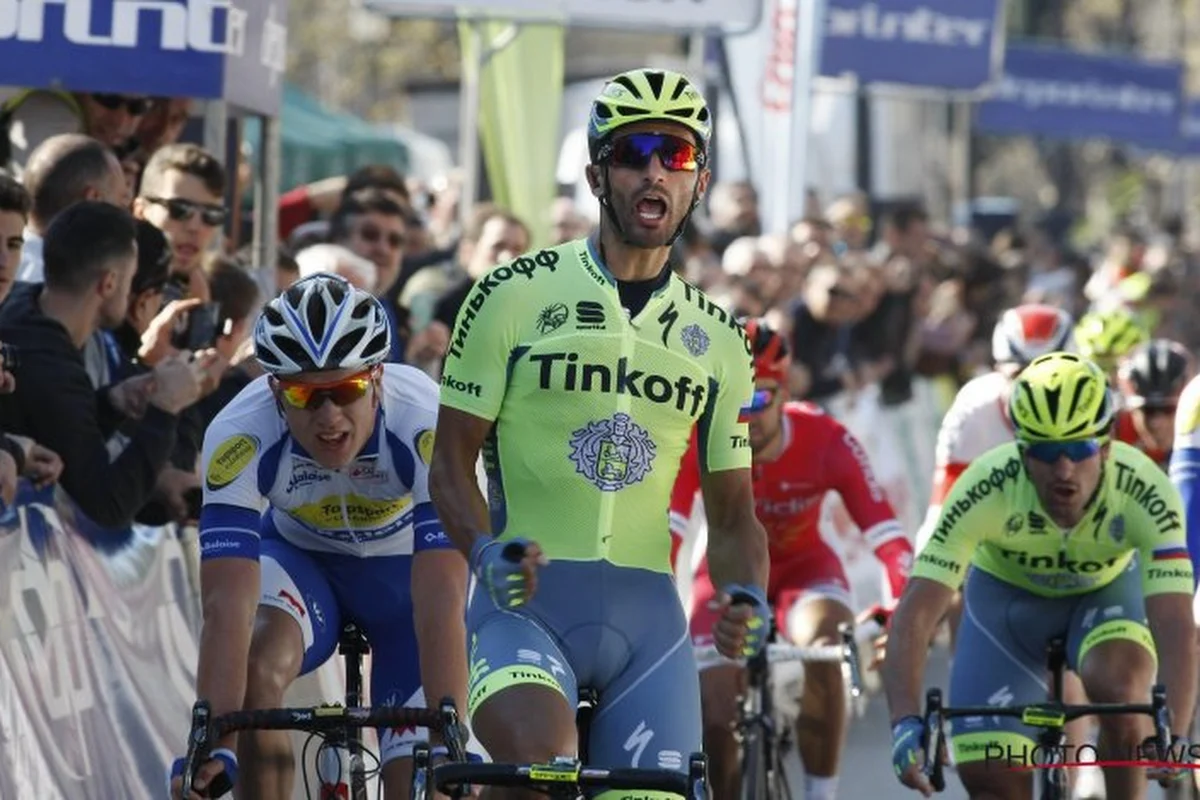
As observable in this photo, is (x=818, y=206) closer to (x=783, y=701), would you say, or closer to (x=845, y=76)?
(x=845, y=76)

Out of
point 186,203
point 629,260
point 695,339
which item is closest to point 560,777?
point 695,339

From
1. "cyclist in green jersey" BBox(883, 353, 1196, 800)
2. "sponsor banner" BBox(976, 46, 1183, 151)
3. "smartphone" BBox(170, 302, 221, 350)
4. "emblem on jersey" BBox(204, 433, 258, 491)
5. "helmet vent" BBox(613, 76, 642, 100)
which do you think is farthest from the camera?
"sponsor banner" BBox(976, 46, 1183, 151)

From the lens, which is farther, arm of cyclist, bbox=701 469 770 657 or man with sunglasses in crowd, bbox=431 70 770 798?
arm of cyclist, bbox=701 469 770 657

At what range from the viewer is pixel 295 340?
262 inches

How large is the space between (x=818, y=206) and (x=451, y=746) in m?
15.8

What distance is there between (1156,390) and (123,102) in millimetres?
4314

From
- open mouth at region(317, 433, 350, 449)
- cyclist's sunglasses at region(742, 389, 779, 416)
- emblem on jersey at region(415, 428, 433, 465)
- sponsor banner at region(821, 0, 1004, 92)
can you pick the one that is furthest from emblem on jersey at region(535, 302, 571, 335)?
sponsor banner at region(821, 0, 1004, 92)

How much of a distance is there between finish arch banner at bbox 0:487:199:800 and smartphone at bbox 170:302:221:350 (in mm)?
632

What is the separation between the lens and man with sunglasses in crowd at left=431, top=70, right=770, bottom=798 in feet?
20.3

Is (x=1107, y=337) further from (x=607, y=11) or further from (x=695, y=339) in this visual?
(x=695, y=339)

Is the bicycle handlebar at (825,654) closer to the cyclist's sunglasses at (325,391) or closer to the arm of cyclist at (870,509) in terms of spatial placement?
the arm of cyclist at (870,509)

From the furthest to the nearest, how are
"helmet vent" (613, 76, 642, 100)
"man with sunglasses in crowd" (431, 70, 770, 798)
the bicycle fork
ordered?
the bicycle fork < "helmet vent" (613, 76, 642, 100) < "man with sunglasses in crowd" (431, 70, 770, 798)

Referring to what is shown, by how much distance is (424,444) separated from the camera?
7.11 meters

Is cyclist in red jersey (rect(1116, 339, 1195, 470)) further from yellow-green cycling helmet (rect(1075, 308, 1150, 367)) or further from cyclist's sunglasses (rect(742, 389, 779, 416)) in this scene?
cyclist's sunglasses (rect(742, 389, 779, 416))
